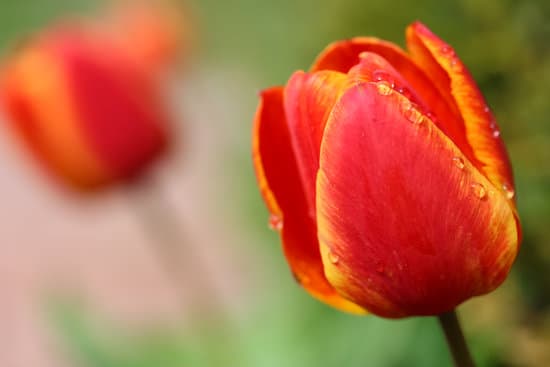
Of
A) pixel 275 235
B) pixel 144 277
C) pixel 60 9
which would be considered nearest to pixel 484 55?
pixel 275 235

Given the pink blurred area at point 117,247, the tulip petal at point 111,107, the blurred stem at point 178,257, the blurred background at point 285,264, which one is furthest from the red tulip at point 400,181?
the pink blurred area at point 117,247

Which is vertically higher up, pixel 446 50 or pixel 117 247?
Result: pixel 446 50

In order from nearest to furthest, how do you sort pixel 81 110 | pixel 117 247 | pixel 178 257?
pixel 81 110 → pixel 178 257 → pixel 117 247

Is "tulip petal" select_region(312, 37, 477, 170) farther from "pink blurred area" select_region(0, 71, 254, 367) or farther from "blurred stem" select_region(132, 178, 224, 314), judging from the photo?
"pink blurred area" select_region(0, 71, 254, 367)

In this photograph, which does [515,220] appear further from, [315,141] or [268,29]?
[268,29]

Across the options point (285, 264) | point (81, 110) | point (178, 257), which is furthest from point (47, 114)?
point (178, 257)

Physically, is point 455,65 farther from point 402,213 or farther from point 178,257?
point 178,257

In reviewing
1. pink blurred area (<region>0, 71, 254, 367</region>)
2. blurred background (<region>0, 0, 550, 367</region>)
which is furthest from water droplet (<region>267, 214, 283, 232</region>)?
pink blurred area (<region>0, 71, 254, 367</region>)
